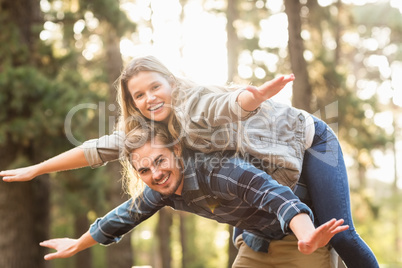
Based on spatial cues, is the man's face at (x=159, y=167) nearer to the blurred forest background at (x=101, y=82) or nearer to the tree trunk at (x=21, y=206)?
the blurred forest background at (x=101, y=82)

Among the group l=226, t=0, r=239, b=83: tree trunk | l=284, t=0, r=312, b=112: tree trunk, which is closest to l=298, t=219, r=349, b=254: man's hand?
l=284, t=0, r=312, b=112: tree trunk

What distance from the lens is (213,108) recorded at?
2316 millimetres

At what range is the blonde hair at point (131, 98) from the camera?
8.46 feet

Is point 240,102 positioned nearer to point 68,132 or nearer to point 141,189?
point 141,189

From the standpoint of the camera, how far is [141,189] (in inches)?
119

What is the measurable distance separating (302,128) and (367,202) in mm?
→ 9880

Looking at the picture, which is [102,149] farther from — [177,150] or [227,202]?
[227,202]

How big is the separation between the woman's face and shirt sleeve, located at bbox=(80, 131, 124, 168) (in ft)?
0.85

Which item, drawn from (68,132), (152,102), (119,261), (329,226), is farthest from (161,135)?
(119,261)

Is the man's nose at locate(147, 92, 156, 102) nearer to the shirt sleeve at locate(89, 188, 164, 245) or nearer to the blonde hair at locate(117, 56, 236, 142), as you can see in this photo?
the blonde hair at locate(117, 56, 236, 142)

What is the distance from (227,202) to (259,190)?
0.37m

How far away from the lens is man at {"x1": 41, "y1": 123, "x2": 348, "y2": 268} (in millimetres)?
2096

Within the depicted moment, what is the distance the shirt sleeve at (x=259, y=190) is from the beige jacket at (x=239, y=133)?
16 centimetres

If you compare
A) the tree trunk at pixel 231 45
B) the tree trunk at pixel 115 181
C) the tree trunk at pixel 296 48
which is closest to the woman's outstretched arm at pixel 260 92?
the tree trunk at pixel 296 48
